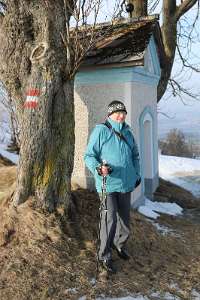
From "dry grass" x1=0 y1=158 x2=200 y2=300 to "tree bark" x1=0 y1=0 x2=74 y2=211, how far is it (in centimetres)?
38

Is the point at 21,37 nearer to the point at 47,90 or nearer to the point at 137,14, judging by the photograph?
the point at 47,90

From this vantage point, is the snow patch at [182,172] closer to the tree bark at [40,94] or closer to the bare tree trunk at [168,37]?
the bare tree trunk at [168,37]

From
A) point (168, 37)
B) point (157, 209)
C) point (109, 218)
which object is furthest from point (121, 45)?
point (168, 37)

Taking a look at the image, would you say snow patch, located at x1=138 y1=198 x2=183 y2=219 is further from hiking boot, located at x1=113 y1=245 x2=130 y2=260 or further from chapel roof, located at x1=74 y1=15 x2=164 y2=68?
chapel roof, located at x1=74 y1=15 x2=164 y2=68

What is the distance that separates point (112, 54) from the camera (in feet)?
25.6

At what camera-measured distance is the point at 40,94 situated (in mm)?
5977

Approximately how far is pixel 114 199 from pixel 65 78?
201 centimetres

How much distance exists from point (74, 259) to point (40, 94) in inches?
88.2

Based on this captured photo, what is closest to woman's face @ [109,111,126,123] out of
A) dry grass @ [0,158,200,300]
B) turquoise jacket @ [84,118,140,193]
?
turquoise jacket @ [84,118,140,193]

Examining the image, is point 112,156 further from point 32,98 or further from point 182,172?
point 182,172

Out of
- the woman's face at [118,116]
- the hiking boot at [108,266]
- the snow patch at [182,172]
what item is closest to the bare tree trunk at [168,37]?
the snow patch at [182,172]

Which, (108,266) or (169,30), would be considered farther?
(169,30)

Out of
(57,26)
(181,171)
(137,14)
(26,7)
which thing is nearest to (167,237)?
(57,26)

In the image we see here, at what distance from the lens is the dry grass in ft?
15.7
